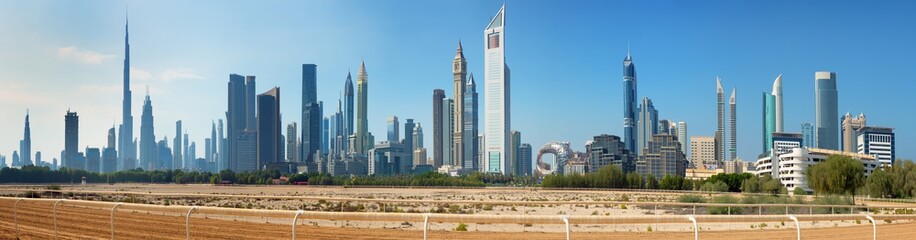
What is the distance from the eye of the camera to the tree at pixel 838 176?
244 ft

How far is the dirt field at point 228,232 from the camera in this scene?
2208cm

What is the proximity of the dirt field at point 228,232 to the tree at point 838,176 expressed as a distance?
158 feet

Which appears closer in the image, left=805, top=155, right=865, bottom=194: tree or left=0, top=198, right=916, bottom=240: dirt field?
left=0, top=198, right=916, bottom=240: dirt field

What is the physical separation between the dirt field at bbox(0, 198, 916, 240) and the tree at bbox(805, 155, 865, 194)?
48147 millimetres

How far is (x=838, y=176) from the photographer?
74250mm

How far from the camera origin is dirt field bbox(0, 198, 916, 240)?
72.4 ft

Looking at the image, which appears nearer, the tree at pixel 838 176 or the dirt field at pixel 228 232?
the dirt field at pixel 228 232

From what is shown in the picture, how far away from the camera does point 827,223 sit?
3541 cm

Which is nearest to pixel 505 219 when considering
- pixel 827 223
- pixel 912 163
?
pixel 827 223

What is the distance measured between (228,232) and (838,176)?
65.2 m

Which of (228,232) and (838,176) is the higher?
(838,176)

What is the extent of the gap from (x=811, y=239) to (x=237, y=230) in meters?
17.3

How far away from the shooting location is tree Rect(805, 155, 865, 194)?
74312 millimetres

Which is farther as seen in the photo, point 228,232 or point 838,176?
point 838,176
